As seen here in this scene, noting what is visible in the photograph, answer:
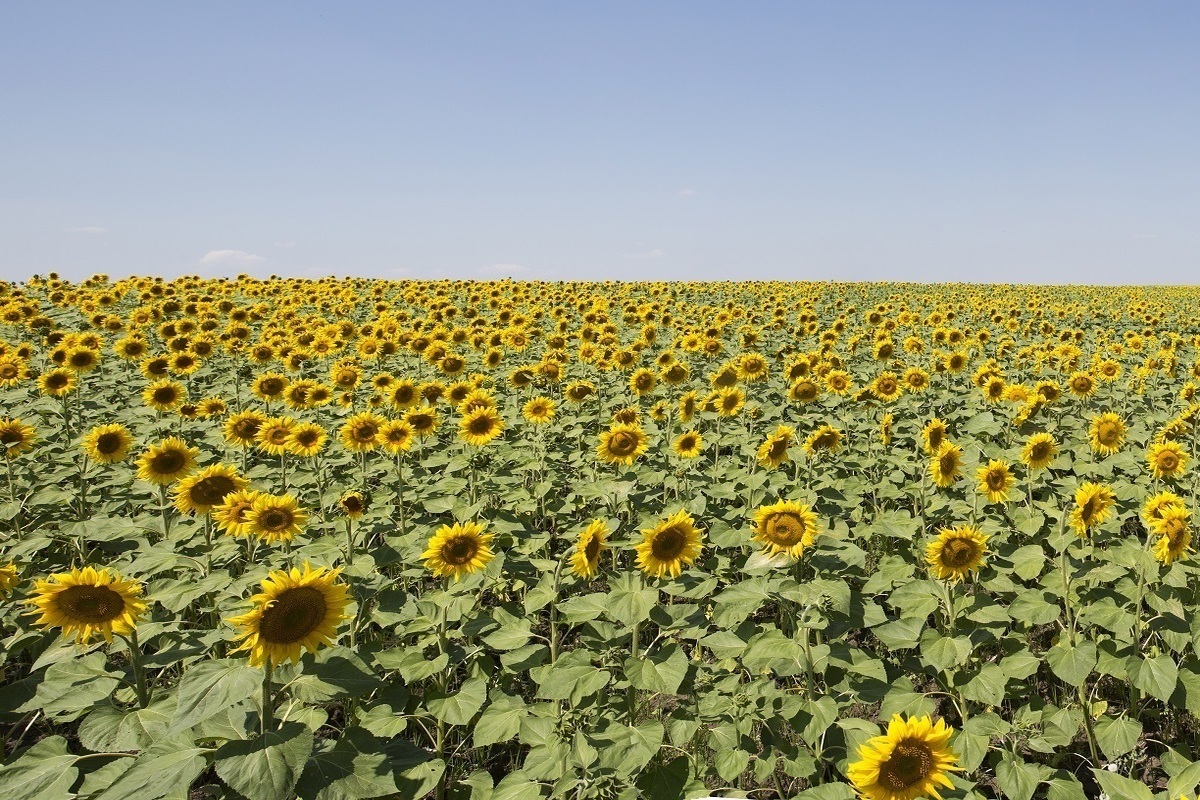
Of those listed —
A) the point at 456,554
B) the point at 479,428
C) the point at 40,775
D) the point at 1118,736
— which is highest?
the point at 479,428

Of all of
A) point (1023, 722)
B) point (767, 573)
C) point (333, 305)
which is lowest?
point (1023, 722)

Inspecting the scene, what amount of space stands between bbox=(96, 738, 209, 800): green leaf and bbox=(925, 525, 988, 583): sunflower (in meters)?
3.93

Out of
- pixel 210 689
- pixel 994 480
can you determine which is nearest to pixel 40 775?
pixel 210 689

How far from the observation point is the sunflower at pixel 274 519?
436 cm

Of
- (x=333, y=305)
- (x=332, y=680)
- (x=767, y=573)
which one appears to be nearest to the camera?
(x=332, y=680)

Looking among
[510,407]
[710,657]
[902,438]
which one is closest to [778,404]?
[902,438]

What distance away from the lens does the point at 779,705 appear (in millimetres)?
3629

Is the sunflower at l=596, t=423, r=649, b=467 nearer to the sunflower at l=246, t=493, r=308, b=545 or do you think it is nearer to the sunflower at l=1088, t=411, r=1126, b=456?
the sunflower at l=246, t=493, r=308, b=545

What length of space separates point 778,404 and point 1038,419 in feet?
11.1

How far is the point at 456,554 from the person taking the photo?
4105 millimetres

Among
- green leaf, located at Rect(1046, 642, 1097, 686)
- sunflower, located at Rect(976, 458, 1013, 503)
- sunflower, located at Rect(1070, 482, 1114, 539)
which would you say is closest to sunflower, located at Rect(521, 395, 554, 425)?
sunflower, located at Rect(976, 458, 1013, 503)

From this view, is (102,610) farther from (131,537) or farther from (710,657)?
(710,657)

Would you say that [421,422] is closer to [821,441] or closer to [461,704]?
[461,704]

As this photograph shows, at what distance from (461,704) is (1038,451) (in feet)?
16.6
